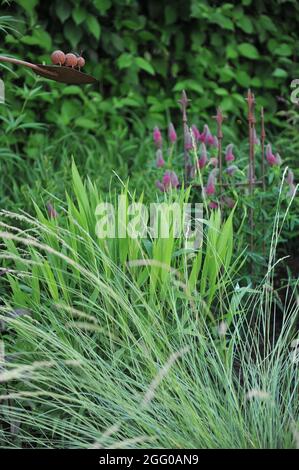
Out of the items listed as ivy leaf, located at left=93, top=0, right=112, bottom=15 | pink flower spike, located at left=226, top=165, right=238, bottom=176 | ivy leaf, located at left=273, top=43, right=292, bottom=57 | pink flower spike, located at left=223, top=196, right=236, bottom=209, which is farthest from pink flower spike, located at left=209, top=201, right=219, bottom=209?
ivy leaf, located at left=273, top=43, right=292, bottom=57

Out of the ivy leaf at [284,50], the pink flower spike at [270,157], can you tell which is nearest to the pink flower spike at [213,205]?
the pink flower spike at [270,157]

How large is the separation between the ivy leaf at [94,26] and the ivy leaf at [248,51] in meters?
1.15

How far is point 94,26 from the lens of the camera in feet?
17.7

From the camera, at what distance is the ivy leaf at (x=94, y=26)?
5.35m

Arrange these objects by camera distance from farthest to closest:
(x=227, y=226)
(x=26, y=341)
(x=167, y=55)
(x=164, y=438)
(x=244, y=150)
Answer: (x=167, y=55) < (x=244, y=150) < (x=227, y=226) < (x=26, y=341) < (x=164, y=438)

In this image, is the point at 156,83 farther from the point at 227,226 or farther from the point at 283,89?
the point at 227,226

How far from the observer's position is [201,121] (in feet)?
19.6

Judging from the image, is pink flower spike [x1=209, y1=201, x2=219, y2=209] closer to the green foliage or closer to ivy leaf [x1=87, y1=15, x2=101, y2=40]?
the green foliage

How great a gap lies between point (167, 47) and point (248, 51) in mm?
576

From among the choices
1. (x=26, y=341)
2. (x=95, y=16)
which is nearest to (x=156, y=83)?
(x=95, y=16)

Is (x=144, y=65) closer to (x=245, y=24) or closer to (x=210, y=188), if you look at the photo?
(x=245, y=24)

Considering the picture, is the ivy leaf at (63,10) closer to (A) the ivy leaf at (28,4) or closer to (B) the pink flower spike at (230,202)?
(A) the ivy leaf at (28,4)

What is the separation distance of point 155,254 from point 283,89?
3.40 meters

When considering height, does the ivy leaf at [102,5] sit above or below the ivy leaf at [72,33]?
above
